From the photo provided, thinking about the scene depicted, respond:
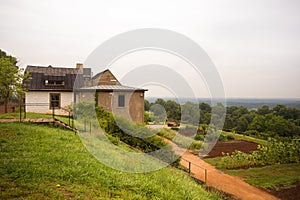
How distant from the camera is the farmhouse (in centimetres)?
1975

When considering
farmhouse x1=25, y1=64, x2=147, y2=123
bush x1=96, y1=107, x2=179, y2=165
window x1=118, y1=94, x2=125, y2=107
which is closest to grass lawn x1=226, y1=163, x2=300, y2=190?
bush x1=96, y1=107, x2=179, y2=165

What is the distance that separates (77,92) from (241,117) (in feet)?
104

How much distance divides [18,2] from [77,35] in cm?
792

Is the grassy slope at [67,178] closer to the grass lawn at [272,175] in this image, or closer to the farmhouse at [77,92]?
the grass lawn at [272,175]

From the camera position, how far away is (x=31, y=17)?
15320 mm

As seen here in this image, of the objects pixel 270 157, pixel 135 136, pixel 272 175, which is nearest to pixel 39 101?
pixel 135 136

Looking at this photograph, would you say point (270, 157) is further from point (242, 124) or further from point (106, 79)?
point (242, 124)

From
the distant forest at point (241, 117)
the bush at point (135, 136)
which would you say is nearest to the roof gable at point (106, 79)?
the distant forest at point (241, 117)

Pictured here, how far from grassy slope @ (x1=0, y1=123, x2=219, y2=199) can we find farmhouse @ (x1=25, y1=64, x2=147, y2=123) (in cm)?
1163

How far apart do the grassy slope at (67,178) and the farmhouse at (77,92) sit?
11628 millimetres

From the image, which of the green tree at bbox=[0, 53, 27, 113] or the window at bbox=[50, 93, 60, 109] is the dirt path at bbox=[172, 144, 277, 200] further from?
the window at bbox=[50, 93, 60, 109]

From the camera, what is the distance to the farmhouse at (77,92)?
19750 millimetres

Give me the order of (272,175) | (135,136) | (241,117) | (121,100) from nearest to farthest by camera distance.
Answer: (272,175) → (135,136) → (121,100) → (241,117)

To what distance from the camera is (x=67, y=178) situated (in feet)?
18.1
